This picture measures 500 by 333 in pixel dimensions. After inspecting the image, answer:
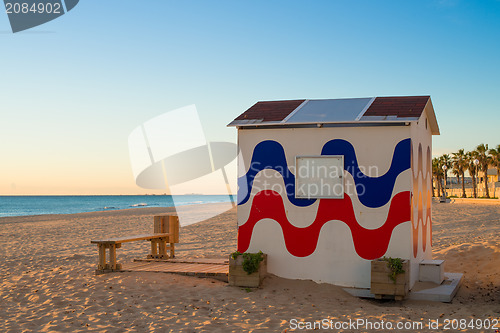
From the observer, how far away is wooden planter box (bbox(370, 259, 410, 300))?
7.77 meters

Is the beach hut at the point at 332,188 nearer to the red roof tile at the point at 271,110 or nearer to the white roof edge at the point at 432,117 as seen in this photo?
the red roof tile at the point at 271,110

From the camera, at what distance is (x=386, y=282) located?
7.86 meters

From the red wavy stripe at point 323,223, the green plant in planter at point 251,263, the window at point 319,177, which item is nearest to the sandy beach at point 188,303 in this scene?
the green plant in planter at point 251,263

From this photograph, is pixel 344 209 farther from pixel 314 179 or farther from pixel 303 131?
pixel 303 131

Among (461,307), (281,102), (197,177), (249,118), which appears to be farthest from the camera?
(197,177)

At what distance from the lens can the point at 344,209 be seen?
28.0ft

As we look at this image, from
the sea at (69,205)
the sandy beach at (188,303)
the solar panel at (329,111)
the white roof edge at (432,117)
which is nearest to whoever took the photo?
the sandy beach at (188,303)

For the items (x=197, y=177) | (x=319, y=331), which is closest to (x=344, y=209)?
(x=319, y=331)

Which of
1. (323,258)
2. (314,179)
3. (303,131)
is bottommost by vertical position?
(323,258)

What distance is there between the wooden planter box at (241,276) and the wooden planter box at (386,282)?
75.3 inches

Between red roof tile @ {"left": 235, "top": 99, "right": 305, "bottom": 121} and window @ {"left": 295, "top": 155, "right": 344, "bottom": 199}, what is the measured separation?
1003 millimetres

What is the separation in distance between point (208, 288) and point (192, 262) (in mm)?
2394

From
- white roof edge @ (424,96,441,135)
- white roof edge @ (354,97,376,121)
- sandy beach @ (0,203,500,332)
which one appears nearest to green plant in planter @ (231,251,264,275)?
sandy beach @ (0,203,500,332)

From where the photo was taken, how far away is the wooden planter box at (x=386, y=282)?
777cm
